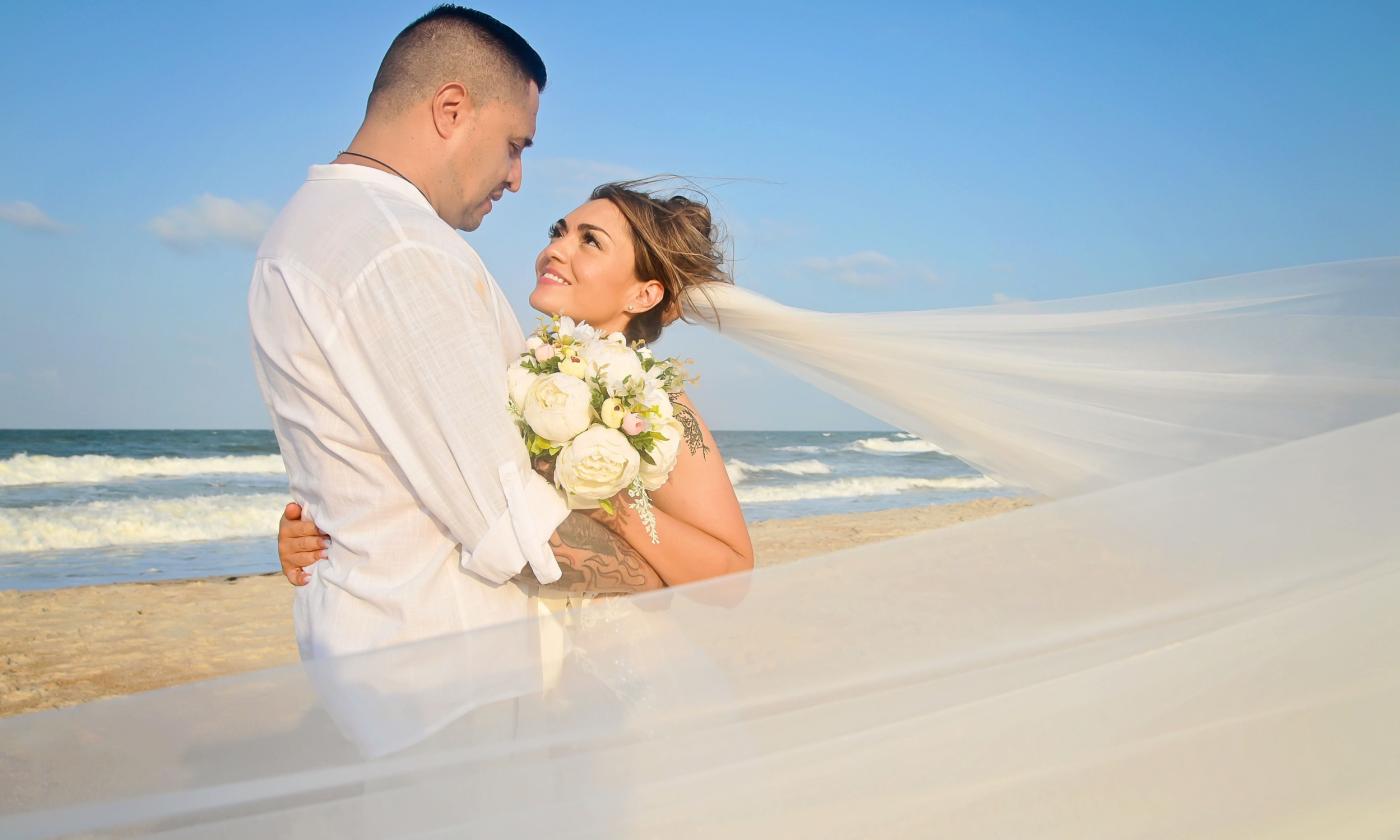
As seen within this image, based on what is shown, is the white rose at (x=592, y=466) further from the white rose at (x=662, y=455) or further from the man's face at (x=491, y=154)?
the man's face at (x=491, y=154)

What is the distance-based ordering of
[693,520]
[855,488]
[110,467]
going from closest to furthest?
[693,520] → [110,467] → [855,488]

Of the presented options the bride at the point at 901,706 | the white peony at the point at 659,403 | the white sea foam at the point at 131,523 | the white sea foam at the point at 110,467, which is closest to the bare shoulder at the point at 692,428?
the white peony at the point at 659,403

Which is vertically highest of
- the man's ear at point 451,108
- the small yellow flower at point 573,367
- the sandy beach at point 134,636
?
the man's ear at point 451,108

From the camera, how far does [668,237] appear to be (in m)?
3.49

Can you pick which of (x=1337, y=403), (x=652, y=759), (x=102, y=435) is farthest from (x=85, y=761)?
(x=102, y=435)

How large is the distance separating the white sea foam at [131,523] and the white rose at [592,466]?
15.7 metres

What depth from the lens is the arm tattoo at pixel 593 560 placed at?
2.33 metres

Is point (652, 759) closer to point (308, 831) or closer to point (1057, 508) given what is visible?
point (308, 831)

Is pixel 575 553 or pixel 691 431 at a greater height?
pixel 691 431

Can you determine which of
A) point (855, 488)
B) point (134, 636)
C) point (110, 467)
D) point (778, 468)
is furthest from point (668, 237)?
point (778, 468)

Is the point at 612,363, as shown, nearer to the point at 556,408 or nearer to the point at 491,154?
the point at 556,408

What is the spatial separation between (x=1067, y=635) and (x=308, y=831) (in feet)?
5.13

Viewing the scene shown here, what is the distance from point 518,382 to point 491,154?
0.66 metres

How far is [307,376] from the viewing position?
2.13 meters
